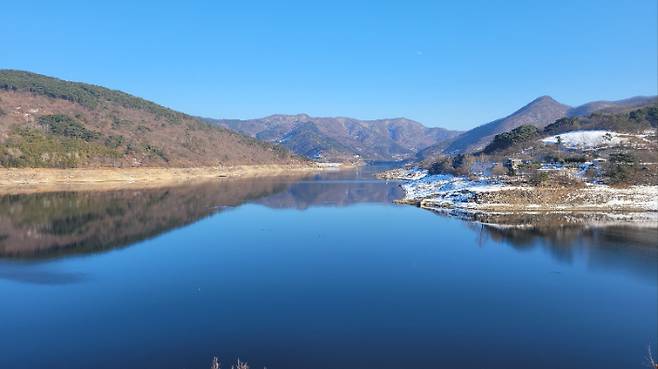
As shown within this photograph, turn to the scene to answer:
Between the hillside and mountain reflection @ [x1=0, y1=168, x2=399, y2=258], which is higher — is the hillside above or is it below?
above

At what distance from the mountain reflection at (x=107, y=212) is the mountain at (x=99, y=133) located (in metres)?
29.2

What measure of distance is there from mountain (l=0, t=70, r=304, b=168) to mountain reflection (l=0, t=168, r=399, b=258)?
2917 centimetres

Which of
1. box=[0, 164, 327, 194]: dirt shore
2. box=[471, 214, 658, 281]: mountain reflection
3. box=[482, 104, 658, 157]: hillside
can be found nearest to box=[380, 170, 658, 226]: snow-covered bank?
box=[471, 214, 658, 281]: mountain reflection

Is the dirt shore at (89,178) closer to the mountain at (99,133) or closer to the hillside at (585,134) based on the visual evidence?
the mountain at (99,133)

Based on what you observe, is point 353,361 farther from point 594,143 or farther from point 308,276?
point 594,143

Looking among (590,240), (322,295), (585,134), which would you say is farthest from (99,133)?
(590,240)

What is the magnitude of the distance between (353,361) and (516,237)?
21.6m

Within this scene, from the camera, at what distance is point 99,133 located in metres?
106

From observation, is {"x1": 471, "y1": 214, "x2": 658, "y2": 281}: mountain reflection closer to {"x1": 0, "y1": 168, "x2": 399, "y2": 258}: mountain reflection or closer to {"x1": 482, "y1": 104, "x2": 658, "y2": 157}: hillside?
{"x1": 0, "y1": 168, "x2": 399, "y2": 258}: mountain reflection

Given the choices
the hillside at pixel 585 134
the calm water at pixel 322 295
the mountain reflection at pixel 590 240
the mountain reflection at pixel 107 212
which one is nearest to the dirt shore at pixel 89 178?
the mountain reflection at pixel 107 212

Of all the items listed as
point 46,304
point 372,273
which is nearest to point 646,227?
point 372,273

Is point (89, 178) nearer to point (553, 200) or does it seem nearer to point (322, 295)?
point (553, 200)

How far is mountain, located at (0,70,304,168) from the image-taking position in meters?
82.8

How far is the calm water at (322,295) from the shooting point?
12281 millimetres
